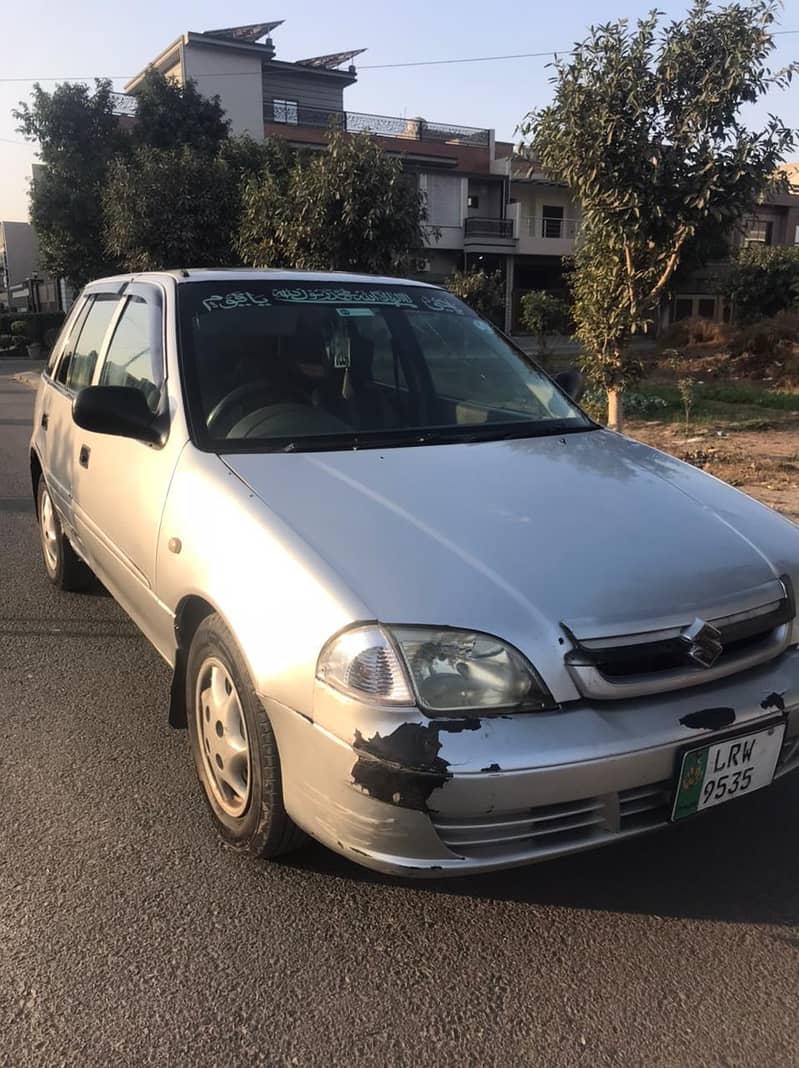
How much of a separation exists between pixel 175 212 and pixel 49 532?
1463 centimetres

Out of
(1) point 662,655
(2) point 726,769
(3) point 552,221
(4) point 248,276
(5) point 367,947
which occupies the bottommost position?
(5) point 367,947

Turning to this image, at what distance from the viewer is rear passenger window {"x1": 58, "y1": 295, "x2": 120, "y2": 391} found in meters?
4.19

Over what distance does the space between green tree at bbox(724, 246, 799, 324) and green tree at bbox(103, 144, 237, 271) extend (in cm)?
1518

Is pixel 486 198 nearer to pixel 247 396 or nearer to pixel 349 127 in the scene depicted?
pixel 349 127

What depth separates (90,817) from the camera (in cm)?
287

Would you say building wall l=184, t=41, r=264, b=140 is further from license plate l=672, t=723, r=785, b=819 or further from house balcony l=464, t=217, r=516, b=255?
license plate l=672, t=723, r=785, b=819

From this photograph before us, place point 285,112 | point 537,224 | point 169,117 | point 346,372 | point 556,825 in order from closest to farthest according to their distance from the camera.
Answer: point 556,825, point 346,372, point 169,117, point 285,112, point 537,224

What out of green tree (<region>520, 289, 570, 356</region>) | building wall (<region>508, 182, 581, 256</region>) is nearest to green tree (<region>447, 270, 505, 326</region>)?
green tree (<region>520, 289, 570, 356</region>)

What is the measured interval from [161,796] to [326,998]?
3.68 feet

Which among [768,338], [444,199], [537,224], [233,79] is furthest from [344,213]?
[537,224]

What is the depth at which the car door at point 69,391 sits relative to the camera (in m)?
4.20

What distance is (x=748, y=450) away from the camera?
32.4ft

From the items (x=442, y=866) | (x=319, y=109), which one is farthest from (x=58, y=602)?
(x=319, y=109)

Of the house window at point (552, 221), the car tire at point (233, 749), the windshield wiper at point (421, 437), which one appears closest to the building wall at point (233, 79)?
the house window at point (552, 221)
